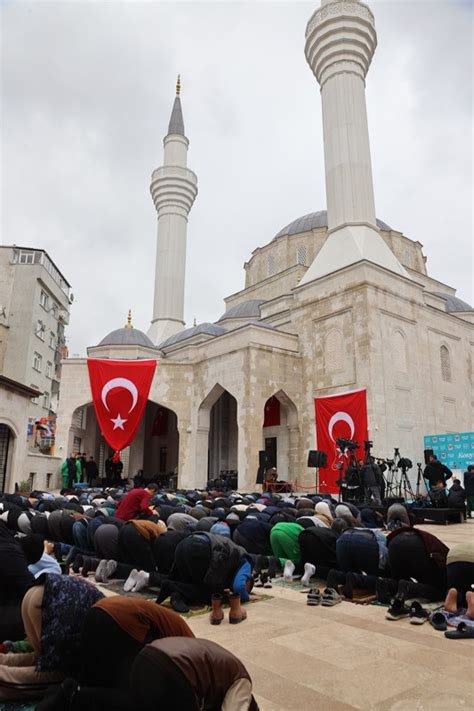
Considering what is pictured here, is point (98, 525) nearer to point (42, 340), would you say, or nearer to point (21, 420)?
point (21, 420)

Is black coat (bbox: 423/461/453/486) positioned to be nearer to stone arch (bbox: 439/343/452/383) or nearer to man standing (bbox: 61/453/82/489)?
stone arch (bbox: 439/343/452/383)

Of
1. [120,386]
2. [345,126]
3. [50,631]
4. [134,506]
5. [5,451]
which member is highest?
[345,126]

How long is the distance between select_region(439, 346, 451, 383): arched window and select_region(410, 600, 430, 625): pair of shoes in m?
15.6

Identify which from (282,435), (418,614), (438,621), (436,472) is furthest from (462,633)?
(282,435)

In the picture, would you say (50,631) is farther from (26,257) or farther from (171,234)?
(26,257)

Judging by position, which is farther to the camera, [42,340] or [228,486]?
[42,340]

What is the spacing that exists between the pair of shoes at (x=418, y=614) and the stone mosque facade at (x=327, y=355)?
1105cm

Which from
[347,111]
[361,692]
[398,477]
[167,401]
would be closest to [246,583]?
[361,692]

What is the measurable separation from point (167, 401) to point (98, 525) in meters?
13.3

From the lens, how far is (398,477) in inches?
586

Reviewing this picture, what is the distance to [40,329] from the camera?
26.5 metres

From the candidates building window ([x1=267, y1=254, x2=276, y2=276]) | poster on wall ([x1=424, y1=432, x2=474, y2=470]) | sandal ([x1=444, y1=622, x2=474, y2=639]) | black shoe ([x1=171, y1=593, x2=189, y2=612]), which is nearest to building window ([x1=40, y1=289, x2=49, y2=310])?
building window ([x1=267, y1=254, x2=276, y2=276])

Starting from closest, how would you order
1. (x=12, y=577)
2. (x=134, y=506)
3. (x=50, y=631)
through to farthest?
(x=50, y=631) → (x=12, y=577) → (x=134, y=506)

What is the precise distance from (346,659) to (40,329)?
26098 mm
